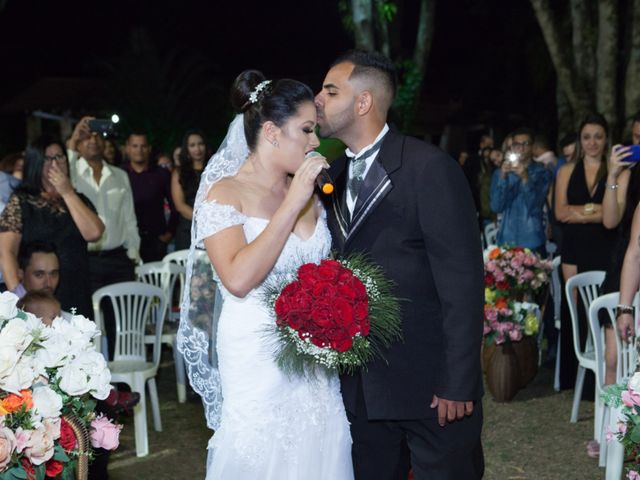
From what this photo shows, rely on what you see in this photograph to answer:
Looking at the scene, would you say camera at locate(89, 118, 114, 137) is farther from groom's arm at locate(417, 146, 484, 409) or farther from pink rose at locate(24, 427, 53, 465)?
pink rose at locate(24, 427, 53, 465)

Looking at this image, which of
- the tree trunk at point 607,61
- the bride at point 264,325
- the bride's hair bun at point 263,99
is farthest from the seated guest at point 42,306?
the tree trunk at point 607,61

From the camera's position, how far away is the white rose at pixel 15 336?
2484mm

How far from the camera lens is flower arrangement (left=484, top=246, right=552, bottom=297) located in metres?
7.45

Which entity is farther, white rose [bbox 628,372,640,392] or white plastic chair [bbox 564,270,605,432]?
white plastic chair [bbox 564,270,605,432]

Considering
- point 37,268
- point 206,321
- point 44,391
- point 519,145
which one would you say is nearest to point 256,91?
point 206,321

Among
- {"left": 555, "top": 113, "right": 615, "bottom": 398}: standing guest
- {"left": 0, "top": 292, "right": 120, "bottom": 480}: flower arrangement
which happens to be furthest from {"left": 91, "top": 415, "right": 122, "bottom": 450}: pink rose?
{"left": 555, "top": 113, "right": 615, "bottom": 398}: standing guest

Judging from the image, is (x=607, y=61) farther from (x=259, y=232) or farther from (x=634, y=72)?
(x=259, y=232)

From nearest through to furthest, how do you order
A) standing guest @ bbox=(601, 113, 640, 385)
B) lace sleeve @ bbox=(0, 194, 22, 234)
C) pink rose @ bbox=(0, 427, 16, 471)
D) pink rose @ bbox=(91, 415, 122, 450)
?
pink rose @ bbox=(0, 427, 16, 471) < pink rose @ bbox=(91, 415, 122, 450) < lace sleeve @ bbox=(0, 194, 22, 234) < standing guest @ bbox=(601, 113, 640, 385)

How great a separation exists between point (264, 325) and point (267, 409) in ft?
1.04

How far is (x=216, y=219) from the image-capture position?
130 inches

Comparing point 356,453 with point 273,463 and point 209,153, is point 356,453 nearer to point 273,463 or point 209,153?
point 273,463

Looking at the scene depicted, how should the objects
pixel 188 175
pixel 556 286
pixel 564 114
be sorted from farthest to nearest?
1. pixel 564 114
2. pixel 188 175
3. pixel 556 286

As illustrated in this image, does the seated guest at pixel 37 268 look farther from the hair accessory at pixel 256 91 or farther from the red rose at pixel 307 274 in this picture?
the red rose at pixel 307 274

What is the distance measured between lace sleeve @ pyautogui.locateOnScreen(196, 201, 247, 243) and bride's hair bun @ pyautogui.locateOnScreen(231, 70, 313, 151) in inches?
12.2
